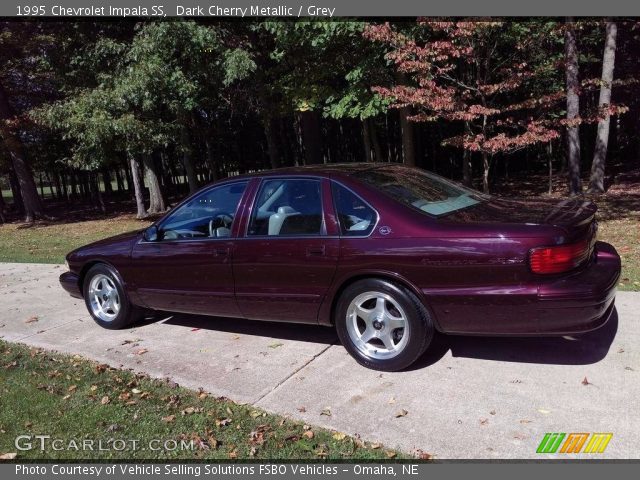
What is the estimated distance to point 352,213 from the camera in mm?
4254

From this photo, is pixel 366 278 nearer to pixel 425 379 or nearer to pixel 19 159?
pixel 425 379

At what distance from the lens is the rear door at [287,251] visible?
14.1 feet

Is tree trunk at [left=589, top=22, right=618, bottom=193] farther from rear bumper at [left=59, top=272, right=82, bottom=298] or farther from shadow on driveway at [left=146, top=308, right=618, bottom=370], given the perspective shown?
rear bumper at [left=59, top=272, right=82, bottom=298]

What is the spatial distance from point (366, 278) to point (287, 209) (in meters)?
0.96

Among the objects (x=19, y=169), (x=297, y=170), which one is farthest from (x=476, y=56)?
(x=19, y=169)

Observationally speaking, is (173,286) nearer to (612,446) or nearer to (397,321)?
(397,321)

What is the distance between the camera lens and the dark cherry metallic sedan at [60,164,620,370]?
3.59m

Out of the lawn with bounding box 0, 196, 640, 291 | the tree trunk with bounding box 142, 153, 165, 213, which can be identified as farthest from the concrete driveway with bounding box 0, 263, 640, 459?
the tree trunk with bounding box 142, 153, 165, 213

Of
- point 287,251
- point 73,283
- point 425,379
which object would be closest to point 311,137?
point 73,283

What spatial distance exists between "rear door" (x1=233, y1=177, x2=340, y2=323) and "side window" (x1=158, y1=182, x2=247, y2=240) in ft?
0.99

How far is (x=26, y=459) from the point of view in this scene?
3.33 metres

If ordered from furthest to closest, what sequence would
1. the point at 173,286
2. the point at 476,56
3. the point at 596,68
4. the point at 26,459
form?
the point at 596,68 → the point at 476,56 → the point at 173,286 → the point at 26,459

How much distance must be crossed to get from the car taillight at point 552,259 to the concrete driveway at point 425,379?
2.72 ft

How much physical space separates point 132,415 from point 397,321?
6.54ft
